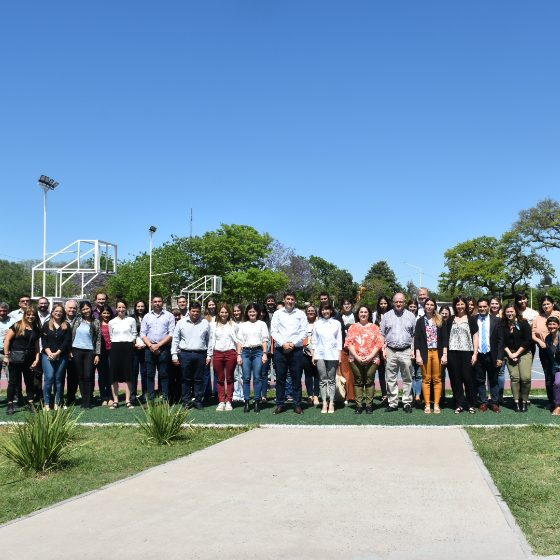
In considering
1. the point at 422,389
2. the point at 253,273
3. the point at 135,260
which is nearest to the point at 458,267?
the point at 253,273

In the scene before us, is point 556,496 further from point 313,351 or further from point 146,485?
point 313,351

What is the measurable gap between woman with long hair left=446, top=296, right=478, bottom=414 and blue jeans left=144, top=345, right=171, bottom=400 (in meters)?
4.77

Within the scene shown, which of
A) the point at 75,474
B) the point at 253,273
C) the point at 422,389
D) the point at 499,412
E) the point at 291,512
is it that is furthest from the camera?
the point at 253,273

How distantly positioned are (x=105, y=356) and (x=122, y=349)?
0.61 m

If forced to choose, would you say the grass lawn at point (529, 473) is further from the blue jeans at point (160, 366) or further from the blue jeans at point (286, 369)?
the blue jeans at point (160, 366)

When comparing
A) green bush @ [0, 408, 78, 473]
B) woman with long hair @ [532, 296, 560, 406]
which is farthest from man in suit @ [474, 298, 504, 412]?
green bush @ [0, 408, 78, 473]

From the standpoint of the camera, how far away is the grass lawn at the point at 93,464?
5.65 metres

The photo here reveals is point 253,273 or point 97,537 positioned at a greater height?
point 253,273

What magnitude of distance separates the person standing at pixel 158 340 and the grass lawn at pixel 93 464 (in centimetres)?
192

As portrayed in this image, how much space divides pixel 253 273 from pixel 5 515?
6017 centimetres

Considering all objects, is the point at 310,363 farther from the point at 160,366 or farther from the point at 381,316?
the point at 160,366

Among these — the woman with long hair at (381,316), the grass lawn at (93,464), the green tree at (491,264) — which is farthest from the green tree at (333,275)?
the grass lawn at (93,464)

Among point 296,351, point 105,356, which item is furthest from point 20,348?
point 296,351

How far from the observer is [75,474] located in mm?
6527
